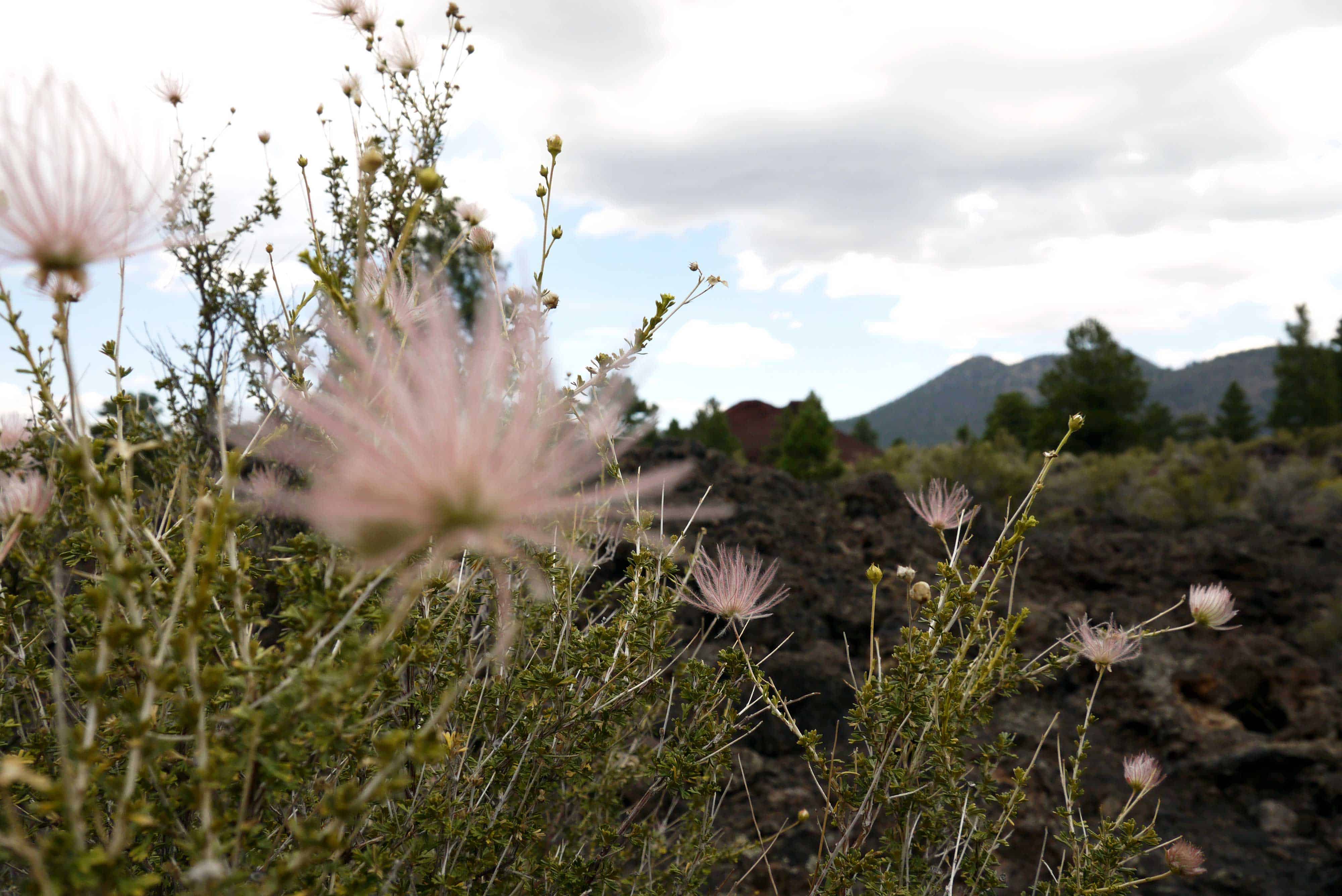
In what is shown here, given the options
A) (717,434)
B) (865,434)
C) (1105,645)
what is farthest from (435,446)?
(865,434)

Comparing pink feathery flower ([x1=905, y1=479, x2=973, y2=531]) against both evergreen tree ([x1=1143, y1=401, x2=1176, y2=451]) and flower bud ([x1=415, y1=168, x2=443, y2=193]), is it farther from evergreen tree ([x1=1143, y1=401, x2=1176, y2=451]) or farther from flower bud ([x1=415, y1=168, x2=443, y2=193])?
evergreen tree ([x1=1143, y1=401, x2=1176, y2=451])

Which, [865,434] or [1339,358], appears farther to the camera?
[865,434]

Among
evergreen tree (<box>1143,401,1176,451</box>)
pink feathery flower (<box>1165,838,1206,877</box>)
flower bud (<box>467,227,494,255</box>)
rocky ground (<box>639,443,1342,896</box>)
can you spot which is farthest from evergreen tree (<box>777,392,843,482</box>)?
flower bud (<box>467,227,494,255</box>)

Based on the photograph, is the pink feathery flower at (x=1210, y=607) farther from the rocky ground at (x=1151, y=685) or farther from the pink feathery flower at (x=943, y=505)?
the rocky ground at (x=1151, y=685)

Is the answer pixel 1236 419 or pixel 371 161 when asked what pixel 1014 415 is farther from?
pixel 371 161

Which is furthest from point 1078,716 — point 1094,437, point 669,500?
point 1094,437

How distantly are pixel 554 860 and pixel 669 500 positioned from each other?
17.5 ft

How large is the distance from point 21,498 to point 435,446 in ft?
2.95

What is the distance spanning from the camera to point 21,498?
4.39 ft

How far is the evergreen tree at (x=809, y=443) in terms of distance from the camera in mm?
29719

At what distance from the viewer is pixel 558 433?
1.72 meters

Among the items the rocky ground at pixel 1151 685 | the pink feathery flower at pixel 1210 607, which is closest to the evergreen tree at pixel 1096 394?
the rocky ground at pixel 1151 685

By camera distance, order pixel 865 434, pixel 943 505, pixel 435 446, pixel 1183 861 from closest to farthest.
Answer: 1. pixel 435 446
2. pixel 1183 861
3. pixel 943 505
4. pixel 865 434

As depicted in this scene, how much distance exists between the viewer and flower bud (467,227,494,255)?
1921 millimetres
